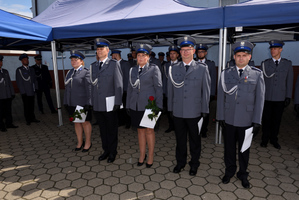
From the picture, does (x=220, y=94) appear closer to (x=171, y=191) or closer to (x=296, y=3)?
(x=171, y=191)

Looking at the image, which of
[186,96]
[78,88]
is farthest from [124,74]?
[186,96]

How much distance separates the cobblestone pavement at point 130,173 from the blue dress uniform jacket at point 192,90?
0.98m

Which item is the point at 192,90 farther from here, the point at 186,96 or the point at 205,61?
the point at 205,61

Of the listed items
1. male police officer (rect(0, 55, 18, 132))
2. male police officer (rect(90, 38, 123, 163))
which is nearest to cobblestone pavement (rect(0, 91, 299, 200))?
male police officer (rect(90, 38, 123, 163))

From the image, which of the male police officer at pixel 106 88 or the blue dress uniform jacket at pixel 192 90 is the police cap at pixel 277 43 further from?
the male police officer at pixel 106 88

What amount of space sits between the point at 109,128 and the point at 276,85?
303cm

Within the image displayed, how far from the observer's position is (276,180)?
9.57 feet

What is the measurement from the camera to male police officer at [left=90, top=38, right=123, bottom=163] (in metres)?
3.31

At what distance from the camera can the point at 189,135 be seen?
3.02 metres

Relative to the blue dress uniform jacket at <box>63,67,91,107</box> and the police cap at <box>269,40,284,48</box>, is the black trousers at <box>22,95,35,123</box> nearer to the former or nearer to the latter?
the blue dress uniform jacket at <box>63,67,91,107</box>

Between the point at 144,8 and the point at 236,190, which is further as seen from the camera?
the point at 144,8

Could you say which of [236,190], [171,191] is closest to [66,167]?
[171,191]

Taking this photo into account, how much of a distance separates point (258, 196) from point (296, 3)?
2.69 m

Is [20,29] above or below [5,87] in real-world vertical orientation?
above
